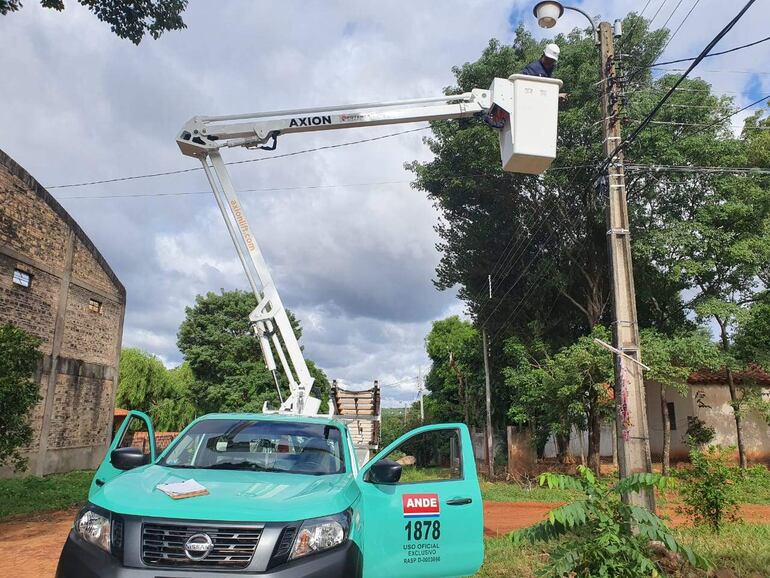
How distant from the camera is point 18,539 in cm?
873

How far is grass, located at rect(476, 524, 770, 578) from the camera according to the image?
6285 millimetres

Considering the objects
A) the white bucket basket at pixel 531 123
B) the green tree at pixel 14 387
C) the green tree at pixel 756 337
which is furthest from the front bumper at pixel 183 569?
the green tree at pixel 756 337

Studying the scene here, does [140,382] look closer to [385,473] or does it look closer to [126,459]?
[126,459]

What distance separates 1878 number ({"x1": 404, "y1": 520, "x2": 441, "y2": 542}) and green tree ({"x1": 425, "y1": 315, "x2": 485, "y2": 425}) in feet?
67.1

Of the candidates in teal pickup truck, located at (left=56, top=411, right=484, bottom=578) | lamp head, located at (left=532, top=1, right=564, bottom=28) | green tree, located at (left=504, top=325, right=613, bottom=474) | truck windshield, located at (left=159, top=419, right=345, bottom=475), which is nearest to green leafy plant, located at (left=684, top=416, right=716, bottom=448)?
green tree, located at (left=504, top=325, right=613, bottom=474)

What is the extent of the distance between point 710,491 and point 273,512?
7.15m

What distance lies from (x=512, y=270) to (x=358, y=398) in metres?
10.2

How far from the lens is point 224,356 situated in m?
34.9

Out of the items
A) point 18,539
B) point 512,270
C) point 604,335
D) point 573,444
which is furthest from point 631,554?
point 573,444

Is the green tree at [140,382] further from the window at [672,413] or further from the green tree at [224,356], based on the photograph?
the window at [672,413]

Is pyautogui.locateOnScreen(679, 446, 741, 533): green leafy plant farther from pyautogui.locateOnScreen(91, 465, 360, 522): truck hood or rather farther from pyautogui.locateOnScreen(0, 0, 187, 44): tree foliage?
pyautogui.locateOnScreen(0, 0, 187, 44): tree foliage

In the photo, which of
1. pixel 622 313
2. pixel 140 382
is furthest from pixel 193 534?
pixel 140 382

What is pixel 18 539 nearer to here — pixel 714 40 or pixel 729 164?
pixel 714 40

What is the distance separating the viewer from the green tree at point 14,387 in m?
9.86
